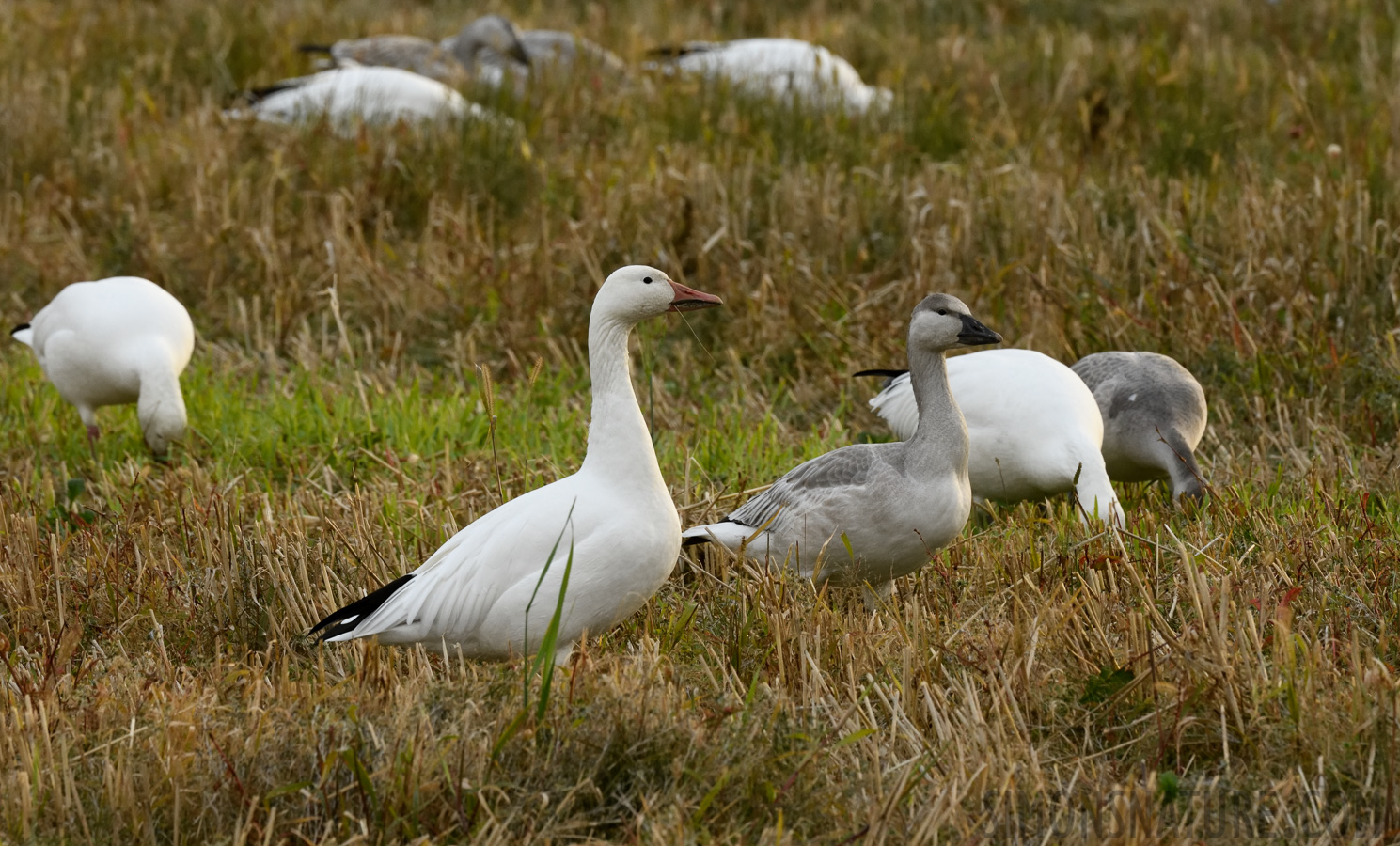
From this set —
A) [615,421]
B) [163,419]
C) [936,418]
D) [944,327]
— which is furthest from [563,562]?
[163,419]

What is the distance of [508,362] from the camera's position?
6598 millimetres

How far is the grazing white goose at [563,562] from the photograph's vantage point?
3418mm

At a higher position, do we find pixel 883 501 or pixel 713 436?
pixel 883 501

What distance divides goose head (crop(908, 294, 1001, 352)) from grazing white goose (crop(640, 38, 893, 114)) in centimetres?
464

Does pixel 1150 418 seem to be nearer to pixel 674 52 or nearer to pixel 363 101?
pixel 363 101

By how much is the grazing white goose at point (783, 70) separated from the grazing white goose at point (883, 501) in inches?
186

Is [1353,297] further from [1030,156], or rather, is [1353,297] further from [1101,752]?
[1101,752]

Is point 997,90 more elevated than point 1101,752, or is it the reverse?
point 997,90

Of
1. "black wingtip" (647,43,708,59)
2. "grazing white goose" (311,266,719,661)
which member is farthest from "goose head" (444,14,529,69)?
"grazing white goose" (311,266,719,661)

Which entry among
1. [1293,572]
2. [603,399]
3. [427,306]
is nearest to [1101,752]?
[1293,572]

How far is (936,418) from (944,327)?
303 mm

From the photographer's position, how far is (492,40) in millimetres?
11203

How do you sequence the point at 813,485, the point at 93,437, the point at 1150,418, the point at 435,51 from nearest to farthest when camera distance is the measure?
the point at 813,485, the point at 1150,418, the point at 93,437, the point at 435,51

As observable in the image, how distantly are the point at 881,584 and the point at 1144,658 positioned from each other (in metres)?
1.11
